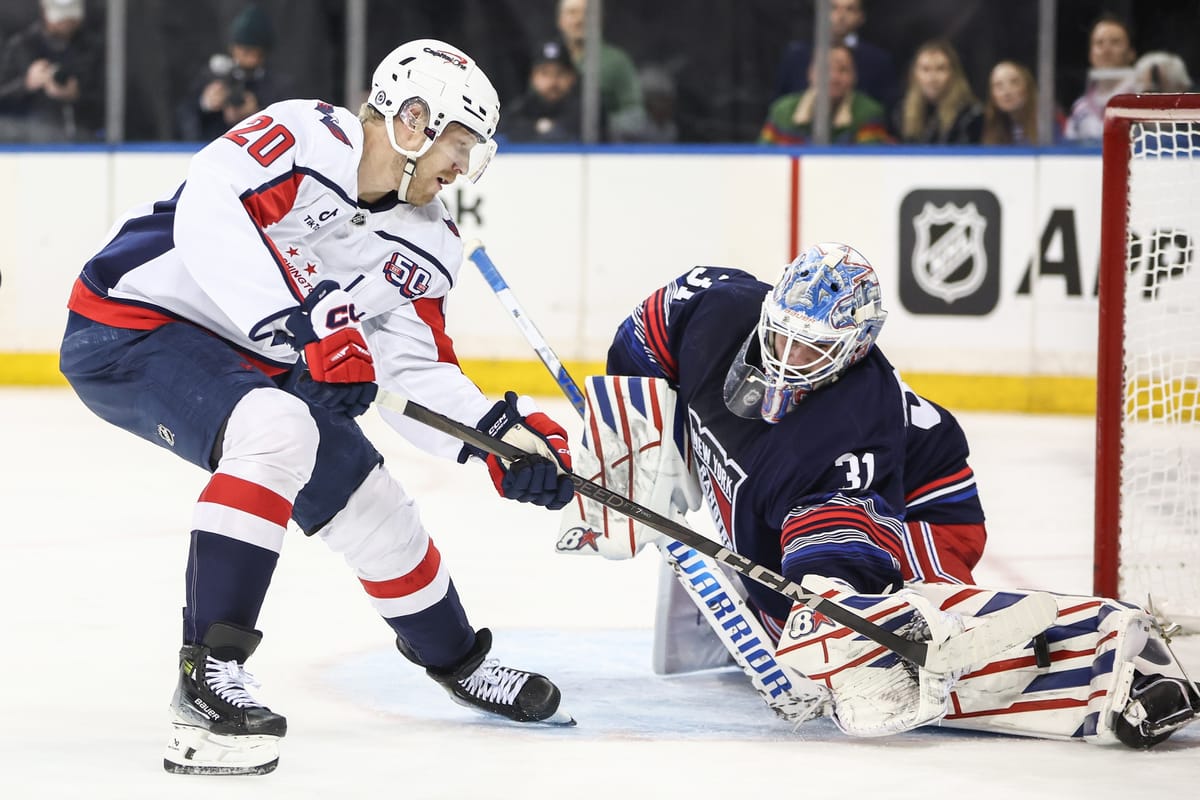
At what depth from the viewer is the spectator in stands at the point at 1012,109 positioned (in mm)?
7000

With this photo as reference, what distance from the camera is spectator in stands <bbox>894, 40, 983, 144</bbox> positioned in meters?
7.05

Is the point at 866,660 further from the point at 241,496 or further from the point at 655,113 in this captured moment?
the point at 655,113

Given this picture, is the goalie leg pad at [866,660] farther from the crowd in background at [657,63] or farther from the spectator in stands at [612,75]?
the spectator in stands at [612,75]

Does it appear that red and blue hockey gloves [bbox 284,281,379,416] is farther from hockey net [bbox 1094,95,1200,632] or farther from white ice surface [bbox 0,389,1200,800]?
hockey net [bbox 1094,95,1200,632]

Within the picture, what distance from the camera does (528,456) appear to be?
2758 millimetres

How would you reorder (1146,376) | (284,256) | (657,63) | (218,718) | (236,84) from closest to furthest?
(218,718)
(284,256)
(1146,376)
(657,63)
(236,84)

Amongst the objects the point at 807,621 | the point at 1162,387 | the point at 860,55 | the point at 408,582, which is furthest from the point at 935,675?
the point at 860,55

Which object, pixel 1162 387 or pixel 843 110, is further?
pixel 843 110

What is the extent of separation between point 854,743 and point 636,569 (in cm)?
150

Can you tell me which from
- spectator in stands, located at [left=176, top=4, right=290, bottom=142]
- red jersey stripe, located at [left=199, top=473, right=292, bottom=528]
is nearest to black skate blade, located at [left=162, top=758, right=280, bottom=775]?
red jersey stripe, located at [left=199, top=473, right=292, bottom=528]

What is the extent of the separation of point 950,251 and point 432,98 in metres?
4.56

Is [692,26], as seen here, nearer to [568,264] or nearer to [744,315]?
[568,264]

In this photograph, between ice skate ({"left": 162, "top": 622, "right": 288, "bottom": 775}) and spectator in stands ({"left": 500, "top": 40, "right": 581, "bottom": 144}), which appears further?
spectator in stands ({"left": 500, "top": 40, "right": 581, "bottom": 144})

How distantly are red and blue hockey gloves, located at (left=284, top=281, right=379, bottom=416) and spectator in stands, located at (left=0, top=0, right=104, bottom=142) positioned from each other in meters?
5.55
